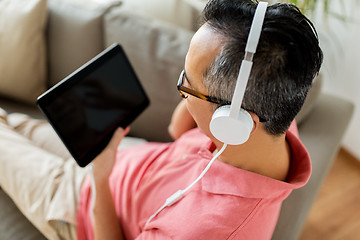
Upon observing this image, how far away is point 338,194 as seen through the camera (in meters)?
1.83

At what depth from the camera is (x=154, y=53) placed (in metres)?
1.33

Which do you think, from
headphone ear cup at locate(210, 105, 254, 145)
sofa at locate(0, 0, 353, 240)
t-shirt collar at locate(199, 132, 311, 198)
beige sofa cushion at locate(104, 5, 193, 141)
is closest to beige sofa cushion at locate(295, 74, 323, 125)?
sofa at locate(0, 0, 353, 240)

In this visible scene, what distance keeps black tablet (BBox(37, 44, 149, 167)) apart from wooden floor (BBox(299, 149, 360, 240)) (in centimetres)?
114

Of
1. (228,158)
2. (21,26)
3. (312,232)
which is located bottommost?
(312,232)

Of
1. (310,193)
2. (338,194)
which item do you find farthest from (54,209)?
(338,194)

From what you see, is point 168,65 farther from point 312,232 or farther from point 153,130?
point 312,232

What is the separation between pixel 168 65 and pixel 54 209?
0.66 metres

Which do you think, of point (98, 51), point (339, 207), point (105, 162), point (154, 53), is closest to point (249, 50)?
point (105, 162)

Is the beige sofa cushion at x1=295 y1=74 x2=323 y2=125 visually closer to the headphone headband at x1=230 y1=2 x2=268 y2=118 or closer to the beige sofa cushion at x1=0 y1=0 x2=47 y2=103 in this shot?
the headphone headband at x1=230 y1=2 x2=268 y2=118

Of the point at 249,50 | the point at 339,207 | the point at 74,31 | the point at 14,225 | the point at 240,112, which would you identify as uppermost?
the point at 249,50

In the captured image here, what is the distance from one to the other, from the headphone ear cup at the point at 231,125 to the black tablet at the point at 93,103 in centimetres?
46

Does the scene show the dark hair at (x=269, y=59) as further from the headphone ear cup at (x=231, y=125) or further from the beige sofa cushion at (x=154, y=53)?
the beige sofa cushion at (x=154, y=53)

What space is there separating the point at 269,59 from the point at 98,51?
1059 millimetres

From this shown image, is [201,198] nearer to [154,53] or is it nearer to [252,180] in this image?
[252,180]
